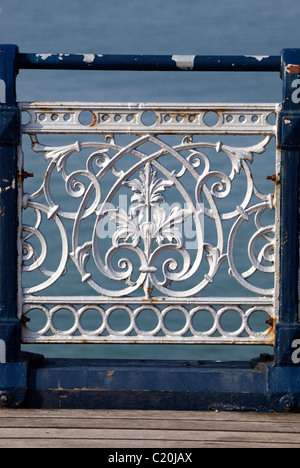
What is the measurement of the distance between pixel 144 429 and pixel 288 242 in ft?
3.34

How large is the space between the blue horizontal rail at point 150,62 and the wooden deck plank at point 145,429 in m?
1.52

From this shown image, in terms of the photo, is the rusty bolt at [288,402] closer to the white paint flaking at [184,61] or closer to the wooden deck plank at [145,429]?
the wooden deck plank at [145,429]

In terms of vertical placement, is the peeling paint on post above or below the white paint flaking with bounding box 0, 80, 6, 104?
below

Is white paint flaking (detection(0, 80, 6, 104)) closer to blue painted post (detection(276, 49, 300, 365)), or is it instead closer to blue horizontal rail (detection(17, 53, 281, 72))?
blue horizontal rail (detection(17, 53, 281, 72))

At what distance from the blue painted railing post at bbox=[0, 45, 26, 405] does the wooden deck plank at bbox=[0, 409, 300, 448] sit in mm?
147

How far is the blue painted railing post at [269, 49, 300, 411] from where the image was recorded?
3.79m

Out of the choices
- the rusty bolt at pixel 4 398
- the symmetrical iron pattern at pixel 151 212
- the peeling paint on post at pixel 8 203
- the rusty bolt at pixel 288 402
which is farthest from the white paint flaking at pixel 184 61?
the rusty bolt at pixel 4 398

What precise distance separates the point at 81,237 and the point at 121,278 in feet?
41.5

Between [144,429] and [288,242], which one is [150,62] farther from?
[144,429]

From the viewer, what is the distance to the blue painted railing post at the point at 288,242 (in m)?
3.79

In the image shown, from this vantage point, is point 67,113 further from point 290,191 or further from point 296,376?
point 296,376

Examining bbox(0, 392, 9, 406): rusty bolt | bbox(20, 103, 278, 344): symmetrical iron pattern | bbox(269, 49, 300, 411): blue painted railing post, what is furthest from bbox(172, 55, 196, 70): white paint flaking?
bbox(0, 392, 9, 406): rusty bolt

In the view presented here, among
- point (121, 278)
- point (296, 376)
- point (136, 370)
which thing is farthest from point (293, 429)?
point (121, 278)

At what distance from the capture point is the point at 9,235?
383cm
